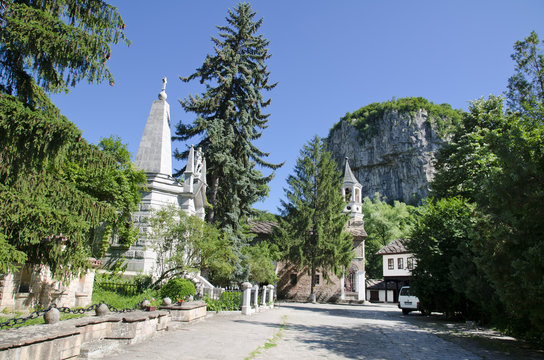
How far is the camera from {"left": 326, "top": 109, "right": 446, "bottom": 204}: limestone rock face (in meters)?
92.6

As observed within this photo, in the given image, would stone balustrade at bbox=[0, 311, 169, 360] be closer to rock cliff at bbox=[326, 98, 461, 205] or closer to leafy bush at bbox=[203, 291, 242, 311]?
leafy bush at bbox=[203, 291, 242, 311]

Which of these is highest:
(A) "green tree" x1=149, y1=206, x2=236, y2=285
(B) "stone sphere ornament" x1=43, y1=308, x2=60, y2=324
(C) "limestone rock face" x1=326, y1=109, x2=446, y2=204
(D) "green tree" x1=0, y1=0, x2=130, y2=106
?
(C) "limestone rock face" x1=326, y1=109, x2=446, y2=204

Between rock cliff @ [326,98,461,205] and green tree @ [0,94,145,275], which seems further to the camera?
rock cliff @ [326,98,461,205]

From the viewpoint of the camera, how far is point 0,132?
5.93 m

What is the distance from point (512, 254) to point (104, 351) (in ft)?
31.0

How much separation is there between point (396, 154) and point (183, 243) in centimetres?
8863

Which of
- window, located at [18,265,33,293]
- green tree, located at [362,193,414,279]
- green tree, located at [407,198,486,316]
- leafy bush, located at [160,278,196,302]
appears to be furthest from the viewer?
green tree, located at [362,193,414,279]

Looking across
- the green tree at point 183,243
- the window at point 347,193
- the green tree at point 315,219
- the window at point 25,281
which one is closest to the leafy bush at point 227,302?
the green tree at point 183,243

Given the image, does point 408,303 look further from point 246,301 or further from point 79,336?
point 79,336

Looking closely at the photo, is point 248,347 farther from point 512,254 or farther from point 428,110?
point 428,110

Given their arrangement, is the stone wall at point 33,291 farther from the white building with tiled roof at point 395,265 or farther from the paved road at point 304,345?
the white building with tiled roof at point 395,265

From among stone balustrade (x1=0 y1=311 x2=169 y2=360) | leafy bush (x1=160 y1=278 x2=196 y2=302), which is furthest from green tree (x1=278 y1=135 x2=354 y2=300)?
stone balustrade (x1=0 y1=311 x2=169 y2=360)

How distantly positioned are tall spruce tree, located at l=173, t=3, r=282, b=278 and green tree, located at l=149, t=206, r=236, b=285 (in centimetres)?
552

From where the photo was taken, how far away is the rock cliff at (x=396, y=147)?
92750mm
